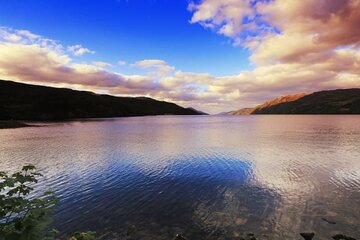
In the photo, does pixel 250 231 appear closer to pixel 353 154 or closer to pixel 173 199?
pixel 173 199

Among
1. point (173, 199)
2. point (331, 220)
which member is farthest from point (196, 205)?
point (331, 220)

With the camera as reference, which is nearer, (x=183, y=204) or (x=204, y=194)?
(x=183, y=204)

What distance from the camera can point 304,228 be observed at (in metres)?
19.3

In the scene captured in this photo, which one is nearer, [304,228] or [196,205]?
[304,228]

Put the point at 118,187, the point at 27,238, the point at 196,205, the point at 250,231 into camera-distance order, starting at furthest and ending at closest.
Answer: the point at 118,187, the point at 196,205, the point at 250,231, the point at 27,238

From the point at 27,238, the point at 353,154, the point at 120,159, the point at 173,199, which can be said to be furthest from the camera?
the point at 353,154

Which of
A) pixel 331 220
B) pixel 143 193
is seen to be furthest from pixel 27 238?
pixel 331 220

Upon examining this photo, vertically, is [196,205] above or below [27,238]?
below

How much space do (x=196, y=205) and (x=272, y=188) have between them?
10.3m

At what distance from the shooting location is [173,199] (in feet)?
85.5

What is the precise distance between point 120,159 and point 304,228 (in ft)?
113

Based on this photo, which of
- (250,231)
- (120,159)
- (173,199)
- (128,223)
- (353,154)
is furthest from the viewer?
(353,154)

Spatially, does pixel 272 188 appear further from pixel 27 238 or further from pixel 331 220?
→ pixel 27 238

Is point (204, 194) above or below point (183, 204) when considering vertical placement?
above
